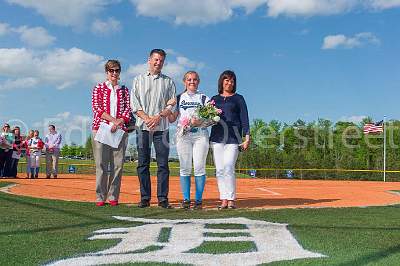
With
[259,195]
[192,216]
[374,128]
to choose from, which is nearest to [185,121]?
[192,216]

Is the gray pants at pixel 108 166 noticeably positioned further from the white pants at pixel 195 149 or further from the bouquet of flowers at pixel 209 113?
the bouquet of flowers at pixel 209 113

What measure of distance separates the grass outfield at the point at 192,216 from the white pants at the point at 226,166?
55cm

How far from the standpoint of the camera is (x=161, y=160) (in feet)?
22.9

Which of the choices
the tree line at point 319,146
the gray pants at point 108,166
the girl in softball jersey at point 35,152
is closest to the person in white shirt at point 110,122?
the gray pants at point 108,166

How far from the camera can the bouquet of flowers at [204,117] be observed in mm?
6645

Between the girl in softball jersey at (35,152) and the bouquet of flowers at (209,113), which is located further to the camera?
the girl in softball jersey at (35,152)

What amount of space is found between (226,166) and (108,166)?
5.76 feet

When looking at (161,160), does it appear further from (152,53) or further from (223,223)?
(223,223)

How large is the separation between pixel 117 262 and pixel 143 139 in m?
3.94

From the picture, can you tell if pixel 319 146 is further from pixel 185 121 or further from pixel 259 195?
pixel 185 121

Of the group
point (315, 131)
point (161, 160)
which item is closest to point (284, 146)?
point (315, 131)

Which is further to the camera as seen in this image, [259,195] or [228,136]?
[259,195]

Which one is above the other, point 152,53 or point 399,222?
point 152,53

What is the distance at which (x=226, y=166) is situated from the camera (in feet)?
22.8
